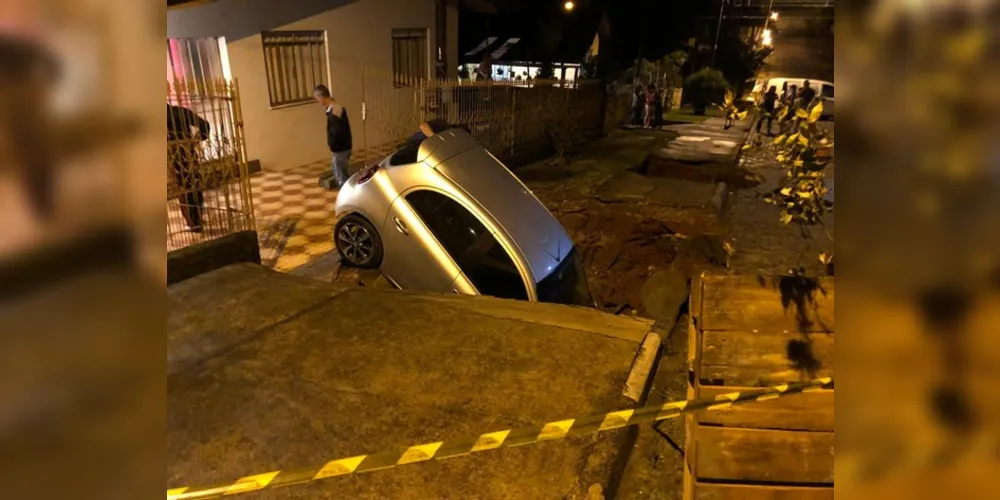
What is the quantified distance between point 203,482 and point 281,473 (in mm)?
504

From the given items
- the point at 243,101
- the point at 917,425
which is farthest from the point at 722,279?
the point at 243,101

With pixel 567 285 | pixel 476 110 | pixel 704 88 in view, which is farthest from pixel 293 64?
pixel 704 88

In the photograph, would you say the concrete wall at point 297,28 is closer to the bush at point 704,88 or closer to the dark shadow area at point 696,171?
the dark shadow area at point 696,171

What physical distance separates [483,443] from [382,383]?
96 centimetres

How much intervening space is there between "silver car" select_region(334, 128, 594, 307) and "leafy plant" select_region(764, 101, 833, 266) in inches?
113

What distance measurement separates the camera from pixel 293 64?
11.1 metres

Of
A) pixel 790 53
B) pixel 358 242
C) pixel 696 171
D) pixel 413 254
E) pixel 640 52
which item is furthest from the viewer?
pixel 790 53

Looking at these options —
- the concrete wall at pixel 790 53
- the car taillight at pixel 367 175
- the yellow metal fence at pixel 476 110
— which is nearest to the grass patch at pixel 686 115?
the yellow metal fence at pixel 476 110

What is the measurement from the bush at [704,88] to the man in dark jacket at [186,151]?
21043 mm

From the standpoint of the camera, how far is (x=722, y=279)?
313cm

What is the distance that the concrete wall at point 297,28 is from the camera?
31.9 ft

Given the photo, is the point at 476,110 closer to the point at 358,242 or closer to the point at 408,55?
the point at 408,55

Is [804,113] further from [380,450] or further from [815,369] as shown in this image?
[380,450]

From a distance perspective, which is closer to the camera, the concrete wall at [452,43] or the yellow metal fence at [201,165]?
the yellow metal fence at [201,165]
